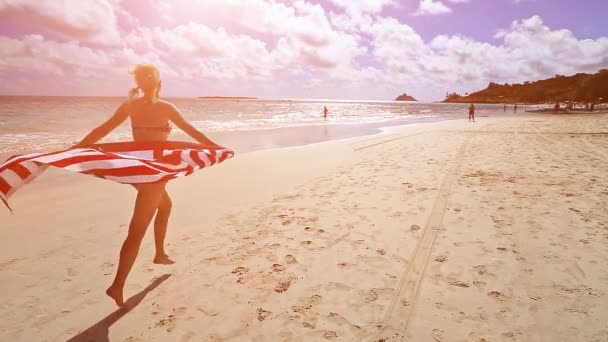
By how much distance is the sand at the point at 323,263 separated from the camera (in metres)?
2.95

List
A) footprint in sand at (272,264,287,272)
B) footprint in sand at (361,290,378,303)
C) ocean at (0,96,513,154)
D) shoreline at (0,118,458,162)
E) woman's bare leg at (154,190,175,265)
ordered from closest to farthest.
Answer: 1. footprint in sand at (361,290,378,303)
2. woman's bare leg at (154,190,175,265)
3. footprint in sand at (272,264,287,272)
4. shoreline at (0,118,458,162)
5. ocean at (0,96,513,154)

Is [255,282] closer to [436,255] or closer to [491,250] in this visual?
[436,255]

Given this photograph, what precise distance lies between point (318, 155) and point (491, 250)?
8487 millimetres

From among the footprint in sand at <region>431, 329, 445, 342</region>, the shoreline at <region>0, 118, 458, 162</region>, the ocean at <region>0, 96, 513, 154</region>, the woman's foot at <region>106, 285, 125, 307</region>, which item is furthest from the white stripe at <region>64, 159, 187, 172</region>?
the ocean at <region>0, 96, 513, 154</region>

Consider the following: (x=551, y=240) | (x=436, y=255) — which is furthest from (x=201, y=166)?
(x=551, y=240)

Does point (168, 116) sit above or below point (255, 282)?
above

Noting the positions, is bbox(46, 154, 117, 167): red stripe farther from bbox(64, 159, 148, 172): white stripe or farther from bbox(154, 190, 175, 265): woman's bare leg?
bbox(154, 190, 175, 265): woman's bare leg

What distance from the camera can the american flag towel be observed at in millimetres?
2814

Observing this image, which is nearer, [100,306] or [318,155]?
[100,306]

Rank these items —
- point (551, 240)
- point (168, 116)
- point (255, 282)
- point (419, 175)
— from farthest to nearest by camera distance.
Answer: point (419, 175) < point (551, 240) < point (255, 282) < point (168, 116)

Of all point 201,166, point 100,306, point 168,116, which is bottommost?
point 100,306

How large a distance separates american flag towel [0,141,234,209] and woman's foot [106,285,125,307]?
3.43ft

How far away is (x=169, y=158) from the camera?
3258mm

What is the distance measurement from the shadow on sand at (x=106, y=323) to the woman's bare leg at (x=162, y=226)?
0.50 meters
